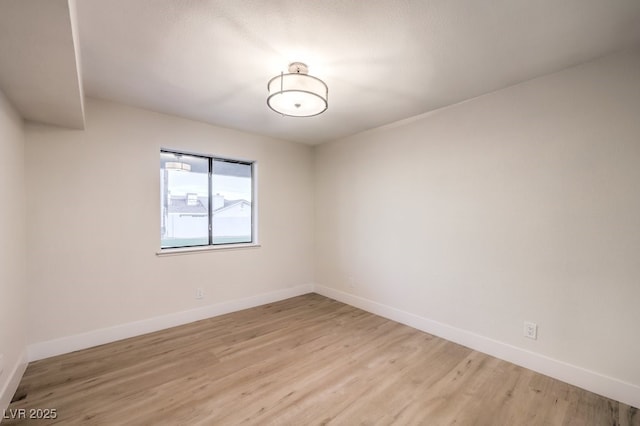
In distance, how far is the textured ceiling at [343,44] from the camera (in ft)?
5.14

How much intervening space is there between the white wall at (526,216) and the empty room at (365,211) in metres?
0.02

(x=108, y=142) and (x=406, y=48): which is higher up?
(x=406, y=48)

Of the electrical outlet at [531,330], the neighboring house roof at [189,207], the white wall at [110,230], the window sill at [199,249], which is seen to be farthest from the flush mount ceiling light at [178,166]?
the electrical outlet at [531,330]

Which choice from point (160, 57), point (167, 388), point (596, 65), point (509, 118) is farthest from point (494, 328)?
point (160, 57)

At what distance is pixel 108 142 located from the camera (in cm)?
280

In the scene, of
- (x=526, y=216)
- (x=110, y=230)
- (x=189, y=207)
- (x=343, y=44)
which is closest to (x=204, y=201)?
(x=189, y=207)

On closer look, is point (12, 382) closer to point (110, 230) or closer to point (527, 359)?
point (110, 230)

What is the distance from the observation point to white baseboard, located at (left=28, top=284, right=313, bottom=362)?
8.20 ft

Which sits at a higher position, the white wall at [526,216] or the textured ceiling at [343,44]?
the textured ceiling at [343,44]

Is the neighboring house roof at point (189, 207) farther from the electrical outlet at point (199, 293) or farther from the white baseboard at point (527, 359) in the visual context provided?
the white baseboard at point (527, 359)

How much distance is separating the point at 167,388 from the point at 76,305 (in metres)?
1.40

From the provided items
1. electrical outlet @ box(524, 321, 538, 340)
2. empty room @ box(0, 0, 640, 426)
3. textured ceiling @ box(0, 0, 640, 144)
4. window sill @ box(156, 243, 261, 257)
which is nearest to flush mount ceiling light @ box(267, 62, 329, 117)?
empty room @ box(0, 0, 640, 426)

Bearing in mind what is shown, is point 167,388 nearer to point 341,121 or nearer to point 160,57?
point 160,57

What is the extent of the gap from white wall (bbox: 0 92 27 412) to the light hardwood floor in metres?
0.23
